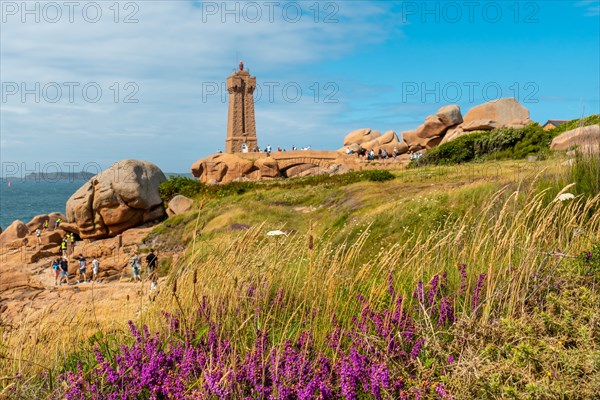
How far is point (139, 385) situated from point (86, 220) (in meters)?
26.9

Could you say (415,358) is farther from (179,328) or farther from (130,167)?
(130,167)

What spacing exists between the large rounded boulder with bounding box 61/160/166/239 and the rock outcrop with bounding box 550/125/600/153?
20308 millimetres

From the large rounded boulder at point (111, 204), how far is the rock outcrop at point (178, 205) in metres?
1.09

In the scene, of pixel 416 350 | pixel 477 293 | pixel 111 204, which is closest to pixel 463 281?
pixel 477 293

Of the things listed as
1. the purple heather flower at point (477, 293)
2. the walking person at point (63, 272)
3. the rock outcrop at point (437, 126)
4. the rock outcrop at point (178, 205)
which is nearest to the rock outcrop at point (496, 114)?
the rock outcrop at point (437, 126)

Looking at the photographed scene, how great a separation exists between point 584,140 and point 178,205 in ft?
75.2

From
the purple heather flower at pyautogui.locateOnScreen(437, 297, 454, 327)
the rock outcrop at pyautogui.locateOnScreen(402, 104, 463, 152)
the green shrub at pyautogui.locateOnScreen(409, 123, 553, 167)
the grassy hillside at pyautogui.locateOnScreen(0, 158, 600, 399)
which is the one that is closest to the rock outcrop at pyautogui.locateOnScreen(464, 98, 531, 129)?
the rock outcrop at pyautogui.locateOnScreen(402, 104, 463, 152)

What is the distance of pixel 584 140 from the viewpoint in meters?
9.99

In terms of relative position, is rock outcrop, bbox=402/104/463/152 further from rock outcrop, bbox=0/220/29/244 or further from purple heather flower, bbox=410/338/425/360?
purple heather flower, bbox=410/338/425/360

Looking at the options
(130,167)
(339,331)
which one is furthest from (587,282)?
(130,167)

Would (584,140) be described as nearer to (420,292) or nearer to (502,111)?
(420,292)

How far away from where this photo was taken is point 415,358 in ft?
12.4

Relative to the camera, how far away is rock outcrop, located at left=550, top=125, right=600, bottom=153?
931 centimetres

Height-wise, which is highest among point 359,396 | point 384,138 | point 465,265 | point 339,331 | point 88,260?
point 384,138
